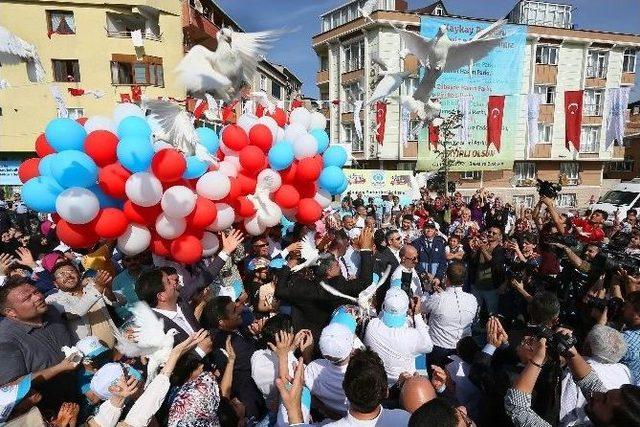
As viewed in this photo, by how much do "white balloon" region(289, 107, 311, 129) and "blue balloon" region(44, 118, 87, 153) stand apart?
2066 mm

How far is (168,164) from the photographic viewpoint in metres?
2.93

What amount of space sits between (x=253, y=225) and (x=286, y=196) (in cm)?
43

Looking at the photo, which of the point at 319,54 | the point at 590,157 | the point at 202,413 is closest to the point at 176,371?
the point at 202,413

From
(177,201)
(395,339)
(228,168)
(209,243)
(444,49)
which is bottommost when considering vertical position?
(395,339)

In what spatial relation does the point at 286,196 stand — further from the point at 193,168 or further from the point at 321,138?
the point at 193,168

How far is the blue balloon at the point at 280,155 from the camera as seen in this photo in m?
3.78

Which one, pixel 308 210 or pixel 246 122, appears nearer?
pixel 246 122

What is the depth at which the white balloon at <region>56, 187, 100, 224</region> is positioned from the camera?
9.37ft

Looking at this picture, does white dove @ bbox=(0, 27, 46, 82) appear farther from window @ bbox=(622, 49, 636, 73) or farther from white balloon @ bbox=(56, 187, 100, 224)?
window @ bbox=(622, 49, 636, 73)

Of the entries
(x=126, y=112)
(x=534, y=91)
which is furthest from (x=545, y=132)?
(x=126, y=112)

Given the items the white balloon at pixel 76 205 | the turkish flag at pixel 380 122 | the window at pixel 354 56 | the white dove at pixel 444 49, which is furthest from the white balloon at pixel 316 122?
the window at pixel 354 56

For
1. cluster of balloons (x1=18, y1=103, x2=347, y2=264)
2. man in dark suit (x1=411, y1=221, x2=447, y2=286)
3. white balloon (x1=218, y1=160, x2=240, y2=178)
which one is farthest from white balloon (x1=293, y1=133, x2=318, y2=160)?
man in dark suit (x1=411, y1=221, x2=447, y2=286)

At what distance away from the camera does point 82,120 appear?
11.8 feet

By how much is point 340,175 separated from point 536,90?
78.4 feet
